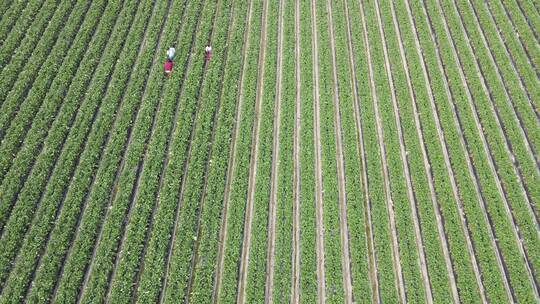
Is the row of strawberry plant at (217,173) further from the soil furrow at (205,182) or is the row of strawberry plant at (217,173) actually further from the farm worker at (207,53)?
the farm worker at (207,53)

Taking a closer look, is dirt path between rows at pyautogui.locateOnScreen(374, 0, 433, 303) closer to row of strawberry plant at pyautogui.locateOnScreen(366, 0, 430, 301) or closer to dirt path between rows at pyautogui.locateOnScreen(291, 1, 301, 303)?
row of strawberry plant at pyautogui.locateOnScreen(366, 0, 430, 301)

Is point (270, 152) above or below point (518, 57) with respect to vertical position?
below

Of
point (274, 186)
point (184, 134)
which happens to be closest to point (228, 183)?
point (274, 186)

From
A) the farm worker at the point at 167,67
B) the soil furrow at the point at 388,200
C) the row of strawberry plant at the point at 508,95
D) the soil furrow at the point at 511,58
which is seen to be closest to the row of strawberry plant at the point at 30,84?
the farm worker at the point at 167,67

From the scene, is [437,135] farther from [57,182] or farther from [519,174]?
[57,182]

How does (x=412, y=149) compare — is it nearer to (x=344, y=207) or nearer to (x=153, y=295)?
(x=344, y=207)

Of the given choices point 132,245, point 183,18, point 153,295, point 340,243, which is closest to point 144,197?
point 132,245
